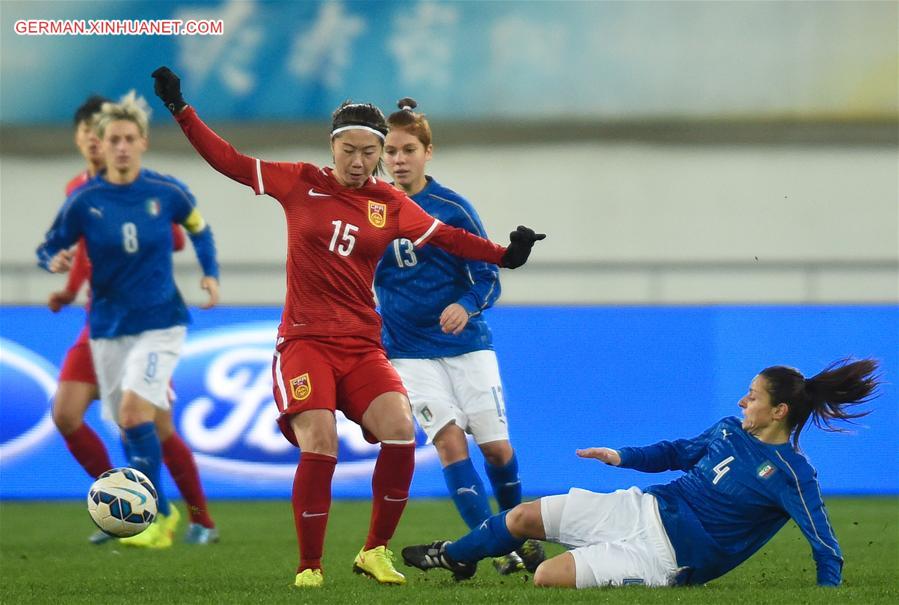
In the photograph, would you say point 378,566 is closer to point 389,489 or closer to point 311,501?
point 389,489

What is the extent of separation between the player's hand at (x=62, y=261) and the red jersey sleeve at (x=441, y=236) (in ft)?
8.81

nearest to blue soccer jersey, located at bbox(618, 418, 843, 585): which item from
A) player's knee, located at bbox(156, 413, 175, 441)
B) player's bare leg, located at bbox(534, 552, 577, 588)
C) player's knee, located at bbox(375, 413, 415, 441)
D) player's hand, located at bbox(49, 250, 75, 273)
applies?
player's bare leg, located at bbox(534, 552, 577, 588)

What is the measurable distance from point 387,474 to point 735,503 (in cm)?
134

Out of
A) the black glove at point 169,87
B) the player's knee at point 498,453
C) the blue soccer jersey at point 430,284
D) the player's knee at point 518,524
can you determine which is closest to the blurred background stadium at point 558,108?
the blue soccer jersey at point 430,284

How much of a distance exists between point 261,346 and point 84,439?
221cm

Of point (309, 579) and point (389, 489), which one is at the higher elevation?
point (389, 489)

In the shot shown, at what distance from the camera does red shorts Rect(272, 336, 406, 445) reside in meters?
5.50

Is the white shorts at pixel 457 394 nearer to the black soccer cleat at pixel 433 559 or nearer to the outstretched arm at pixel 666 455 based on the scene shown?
the black soccer cleat at pixel 433 559

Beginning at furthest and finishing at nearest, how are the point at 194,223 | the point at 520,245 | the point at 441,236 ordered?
the point at 194,223 → the point at 441,236 → the point at 520,245

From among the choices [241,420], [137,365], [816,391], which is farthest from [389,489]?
[241,420]

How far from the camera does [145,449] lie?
7.68 metres

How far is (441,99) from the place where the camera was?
51.0 feet

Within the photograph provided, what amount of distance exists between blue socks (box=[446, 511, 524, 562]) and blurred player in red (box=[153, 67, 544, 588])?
33 centimetres

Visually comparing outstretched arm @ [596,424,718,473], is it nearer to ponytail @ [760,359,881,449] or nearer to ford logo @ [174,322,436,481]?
ponytail @ [760,359,881,449]
